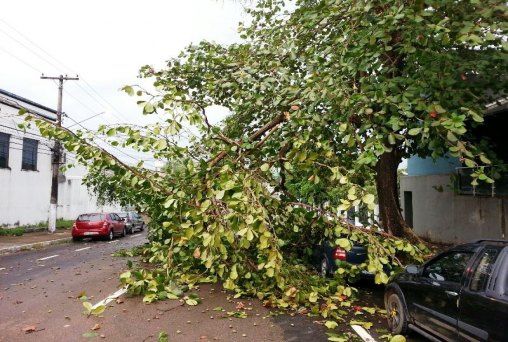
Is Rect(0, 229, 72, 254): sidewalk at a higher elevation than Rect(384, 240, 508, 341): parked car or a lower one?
lower

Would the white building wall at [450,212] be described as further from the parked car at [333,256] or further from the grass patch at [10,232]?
the grass patch at [10,232]

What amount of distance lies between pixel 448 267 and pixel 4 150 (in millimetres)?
25904

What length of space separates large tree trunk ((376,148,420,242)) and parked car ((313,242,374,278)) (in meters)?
2.04

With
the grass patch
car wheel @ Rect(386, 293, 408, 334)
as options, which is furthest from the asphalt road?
the grass patch

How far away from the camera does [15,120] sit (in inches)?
977

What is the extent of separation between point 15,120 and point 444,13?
25084 mm

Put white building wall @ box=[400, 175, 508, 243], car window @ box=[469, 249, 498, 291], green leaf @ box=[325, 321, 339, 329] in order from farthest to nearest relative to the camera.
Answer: white building wall @ box=[400, 175, 508, 243]
green leaf @ box=[325, 321, 339, 329]
car window @ box=[469, 249, 498, 291]

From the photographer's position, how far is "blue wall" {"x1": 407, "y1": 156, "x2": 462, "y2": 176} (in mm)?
15676

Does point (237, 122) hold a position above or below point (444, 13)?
below

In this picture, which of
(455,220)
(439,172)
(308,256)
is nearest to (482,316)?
(308,256)

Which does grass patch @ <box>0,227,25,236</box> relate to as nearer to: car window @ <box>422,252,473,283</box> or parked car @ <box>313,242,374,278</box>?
parked car @ <box>313,242,374,278</box>

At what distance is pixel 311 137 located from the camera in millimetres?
7625

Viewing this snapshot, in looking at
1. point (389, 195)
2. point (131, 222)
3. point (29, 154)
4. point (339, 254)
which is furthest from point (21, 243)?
point (389, 195)

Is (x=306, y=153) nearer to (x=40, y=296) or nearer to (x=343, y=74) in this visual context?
(x=343, y=74)
